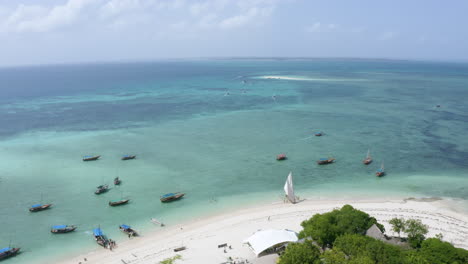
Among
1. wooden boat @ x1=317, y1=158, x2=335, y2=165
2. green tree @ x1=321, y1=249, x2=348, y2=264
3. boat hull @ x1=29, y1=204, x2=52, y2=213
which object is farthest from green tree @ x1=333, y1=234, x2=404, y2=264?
→ boat hull @ x1=29, y1=204, x2=52, y2=213

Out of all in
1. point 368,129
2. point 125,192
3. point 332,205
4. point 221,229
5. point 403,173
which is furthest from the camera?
point 368,129

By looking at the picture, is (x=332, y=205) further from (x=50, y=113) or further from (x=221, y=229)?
(x=50, y=113)

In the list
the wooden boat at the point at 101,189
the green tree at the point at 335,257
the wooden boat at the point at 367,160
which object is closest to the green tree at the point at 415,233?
the green tree at the point at 335,257

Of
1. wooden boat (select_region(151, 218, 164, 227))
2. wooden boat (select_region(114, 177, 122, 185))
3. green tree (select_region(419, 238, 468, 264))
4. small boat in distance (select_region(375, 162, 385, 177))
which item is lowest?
wooden boat (select_region(151, 218, 164, 227))

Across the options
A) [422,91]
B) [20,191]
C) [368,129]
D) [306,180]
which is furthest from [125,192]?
[422,91]

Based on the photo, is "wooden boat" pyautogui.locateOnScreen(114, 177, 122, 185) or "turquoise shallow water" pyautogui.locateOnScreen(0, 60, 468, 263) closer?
"turquoise shallow water" pyautogui.locateOnScreen(0, 60, 468, 263)

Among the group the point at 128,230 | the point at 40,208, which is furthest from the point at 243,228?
the point at 40,208

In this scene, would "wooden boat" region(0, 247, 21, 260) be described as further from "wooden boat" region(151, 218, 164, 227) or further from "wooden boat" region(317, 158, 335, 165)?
"wooden boat" region(317, 158, 335, 165)
